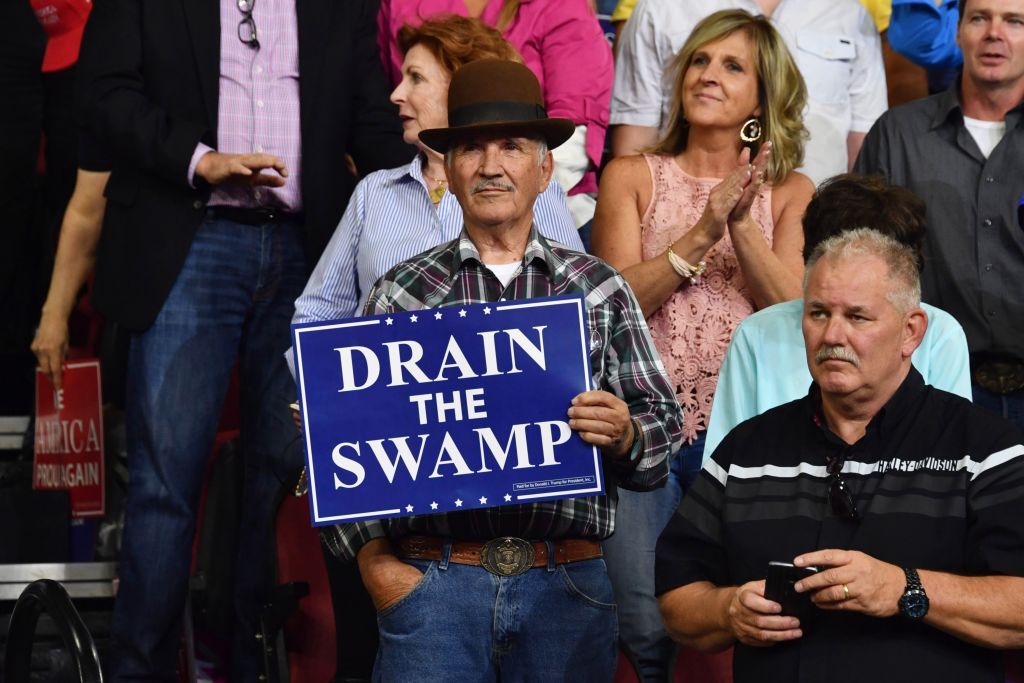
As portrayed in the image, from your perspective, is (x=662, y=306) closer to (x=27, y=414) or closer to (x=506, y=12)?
(x=506, y=12)

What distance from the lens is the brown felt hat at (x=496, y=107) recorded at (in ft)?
9.86

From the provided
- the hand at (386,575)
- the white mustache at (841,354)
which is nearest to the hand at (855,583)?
the white mustache at (841,354)

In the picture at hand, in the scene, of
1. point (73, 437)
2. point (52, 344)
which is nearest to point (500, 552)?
point (52, 344)

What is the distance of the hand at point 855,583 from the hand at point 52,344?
2.54 metres

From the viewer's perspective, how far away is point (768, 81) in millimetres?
4156

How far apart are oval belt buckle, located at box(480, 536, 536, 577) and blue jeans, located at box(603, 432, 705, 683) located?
0.86m

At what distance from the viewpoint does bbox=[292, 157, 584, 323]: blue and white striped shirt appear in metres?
3.60

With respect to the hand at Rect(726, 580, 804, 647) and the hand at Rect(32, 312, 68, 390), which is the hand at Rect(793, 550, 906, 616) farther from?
the hand at Rect(32, 312, 68, 390)

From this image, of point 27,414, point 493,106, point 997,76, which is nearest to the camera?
point 493,106

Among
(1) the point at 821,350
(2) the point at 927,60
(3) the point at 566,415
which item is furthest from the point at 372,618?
(2) the point at 927,60

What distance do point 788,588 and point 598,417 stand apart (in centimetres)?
44

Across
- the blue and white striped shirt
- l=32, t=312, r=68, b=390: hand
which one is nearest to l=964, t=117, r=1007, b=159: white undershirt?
the blue and white striped shirt

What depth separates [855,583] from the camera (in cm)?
256

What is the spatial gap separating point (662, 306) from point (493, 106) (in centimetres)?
109
